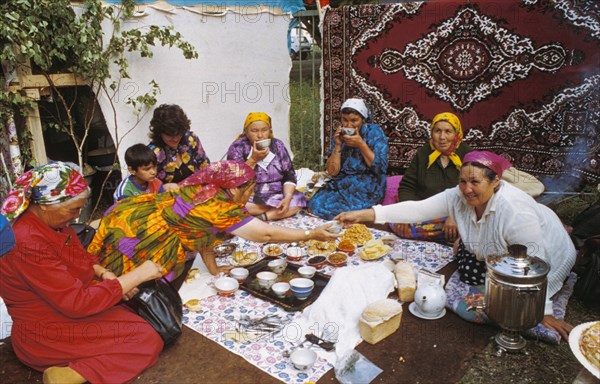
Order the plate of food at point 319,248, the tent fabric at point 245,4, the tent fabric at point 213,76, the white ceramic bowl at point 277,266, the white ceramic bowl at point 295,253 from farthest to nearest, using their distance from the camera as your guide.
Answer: the tent fabric at point 245,4
the tent fabric at point 213,76
the plate of food at point 319,248
the white ceramic bowl at point 295,253
the white ceramic bowl at point 277,266

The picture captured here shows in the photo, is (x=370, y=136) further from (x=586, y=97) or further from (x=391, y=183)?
(x=586, y=97)

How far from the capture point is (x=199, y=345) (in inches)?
115

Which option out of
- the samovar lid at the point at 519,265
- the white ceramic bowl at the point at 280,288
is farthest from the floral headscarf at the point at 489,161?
the white ceramic bowl at the point at 280,288

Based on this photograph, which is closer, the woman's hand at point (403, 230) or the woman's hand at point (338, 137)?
the woman's hand at point (403, 230)

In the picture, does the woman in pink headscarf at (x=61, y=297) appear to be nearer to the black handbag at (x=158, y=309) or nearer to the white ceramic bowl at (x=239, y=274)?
the black handbag at (x=158, y=309)

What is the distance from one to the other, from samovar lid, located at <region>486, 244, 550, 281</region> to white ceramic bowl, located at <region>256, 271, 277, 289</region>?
1558 mm

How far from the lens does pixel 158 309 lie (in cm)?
283

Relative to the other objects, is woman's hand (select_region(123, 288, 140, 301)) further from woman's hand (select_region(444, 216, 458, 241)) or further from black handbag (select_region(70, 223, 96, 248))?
woman's hand (select_region(444, 216, 458, 241))

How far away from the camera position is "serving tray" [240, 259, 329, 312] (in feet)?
10.6

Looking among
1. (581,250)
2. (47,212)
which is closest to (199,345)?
(47,212)

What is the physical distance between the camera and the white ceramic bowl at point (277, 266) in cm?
359

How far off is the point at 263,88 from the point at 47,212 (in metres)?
4.61

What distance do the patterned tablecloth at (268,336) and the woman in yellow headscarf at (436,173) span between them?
0.29 meters

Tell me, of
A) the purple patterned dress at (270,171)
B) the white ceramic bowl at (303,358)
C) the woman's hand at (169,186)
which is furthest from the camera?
the purple patterned dress at (270,171)
